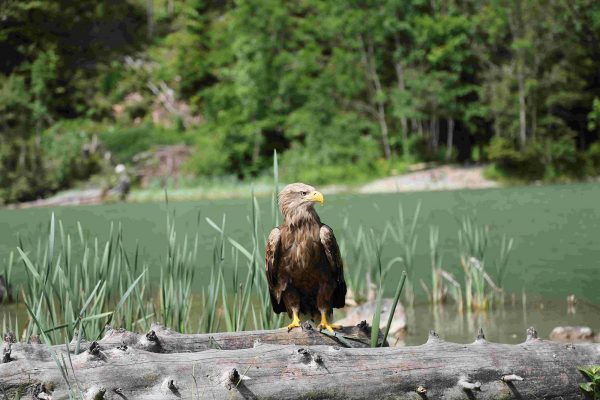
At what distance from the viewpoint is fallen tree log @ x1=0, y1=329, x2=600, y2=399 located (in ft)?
7.99

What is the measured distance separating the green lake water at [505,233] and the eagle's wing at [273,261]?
55 cm

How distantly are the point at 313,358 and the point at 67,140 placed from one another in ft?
82.2

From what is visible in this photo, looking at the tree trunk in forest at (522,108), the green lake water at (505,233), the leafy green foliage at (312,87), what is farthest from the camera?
the leafy green foliage at (312,87)

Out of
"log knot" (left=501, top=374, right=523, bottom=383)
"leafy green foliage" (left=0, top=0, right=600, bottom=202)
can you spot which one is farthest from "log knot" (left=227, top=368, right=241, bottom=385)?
"leafy green foliage" (left=0, top=0, right=600, bottom=202)

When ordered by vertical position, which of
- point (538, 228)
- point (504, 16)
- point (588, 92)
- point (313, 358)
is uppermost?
point (504, 16)

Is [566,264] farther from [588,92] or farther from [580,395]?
[588,92]

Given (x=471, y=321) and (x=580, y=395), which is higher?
(x=580, y=395)

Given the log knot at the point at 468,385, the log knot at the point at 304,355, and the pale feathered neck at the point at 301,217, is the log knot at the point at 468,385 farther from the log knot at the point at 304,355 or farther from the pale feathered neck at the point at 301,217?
the pale feathered neck at the point at 301,217

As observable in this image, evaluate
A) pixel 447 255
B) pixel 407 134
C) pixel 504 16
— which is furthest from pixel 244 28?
pixel 447 255

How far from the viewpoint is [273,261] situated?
10.3ft

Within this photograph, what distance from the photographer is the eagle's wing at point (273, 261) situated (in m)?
3.12

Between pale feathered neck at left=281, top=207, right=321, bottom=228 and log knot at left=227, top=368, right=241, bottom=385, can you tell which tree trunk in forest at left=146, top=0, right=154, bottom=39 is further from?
log knot at left=227, top=368, right=241, bottom=385

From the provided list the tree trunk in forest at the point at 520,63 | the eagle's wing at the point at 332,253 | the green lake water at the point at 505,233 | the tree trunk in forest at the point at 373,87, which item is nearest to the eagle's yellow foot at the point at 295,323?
the eagle's wing at the point at 332,253

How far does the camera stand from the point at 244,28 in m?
27.6
